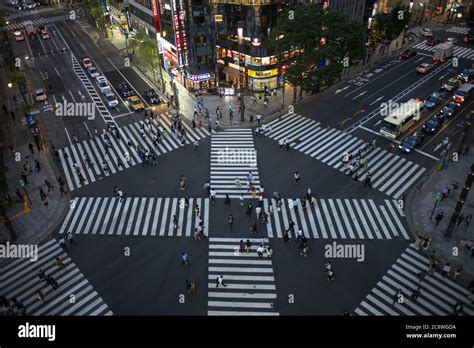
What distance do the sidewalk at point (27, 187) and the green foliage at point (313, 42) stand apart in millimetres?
35252

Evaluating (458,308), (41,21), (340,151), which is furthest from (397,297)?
(41,21)

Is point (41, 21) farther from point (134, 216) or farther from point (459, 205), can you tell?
point (459, 205)

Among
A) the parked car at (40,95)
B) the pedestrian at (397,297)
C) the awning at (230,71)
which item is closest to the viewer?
the pedestrian at (397,297)

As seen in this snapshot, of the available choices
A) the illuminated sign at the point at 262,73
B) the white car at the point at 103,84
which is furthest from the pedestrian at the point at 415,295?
the white car at the point at 103,84

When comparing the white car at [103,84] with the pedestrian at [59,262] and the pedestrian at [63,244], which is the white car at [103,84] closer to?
the pedestrian at [63,244]

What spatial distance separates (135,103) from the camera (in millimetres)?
58656

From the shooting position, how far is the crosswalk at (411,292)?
28.7 meters

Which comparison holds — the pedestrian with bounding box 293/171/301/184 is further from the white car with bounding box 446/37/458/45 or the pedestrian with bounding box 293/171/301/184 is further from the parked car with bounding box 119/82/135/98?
the white car with bounding box 446/37/458/45

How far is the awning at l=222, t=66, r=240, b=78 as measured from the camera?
203ft

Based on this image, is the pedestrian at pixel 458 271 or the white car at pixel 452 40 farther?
the white car at pixel 452 40

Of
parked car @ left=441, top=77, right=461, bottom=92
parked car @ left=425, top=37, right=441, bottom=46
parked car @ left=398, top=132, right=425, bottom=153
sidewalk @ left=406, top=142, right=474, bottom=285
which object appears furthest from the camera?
parked car @ left=425, top=37, right=441, bottom=46

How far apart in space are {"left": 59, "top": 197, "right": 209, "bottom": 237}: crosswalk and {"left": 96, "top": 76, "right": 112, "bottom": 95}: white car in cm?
2762

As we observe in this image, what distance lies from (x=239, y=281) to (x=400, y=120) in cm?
3133

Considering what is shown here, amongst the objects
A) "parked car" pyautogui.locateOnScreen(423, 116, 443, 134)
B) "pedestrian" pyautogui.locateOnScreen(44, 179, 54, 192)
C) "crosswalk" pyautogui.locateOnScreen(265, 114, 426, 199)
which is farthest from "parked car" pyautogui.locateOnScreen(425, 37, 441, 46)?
"pedestrian" pyautogui.locateOnScreen(44, 179, 54, 192)
